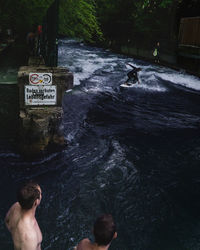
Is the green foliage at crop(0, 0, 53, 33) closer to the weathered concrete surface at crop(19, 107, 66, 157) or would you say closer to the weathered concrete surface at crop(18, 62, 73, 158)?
the weathered concrete surface at crop(18, 62, 73, 158)

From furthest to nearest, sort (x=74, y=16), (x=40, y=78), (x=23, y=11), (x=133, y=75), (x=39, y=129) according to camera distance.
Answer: (x=133, y=75), (x=23, y=11), (x=74, y=16), (x=39, y=129), (x=40, y=78)

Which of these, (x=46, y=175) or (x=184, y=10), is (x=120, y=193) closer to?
(x=46, y=175)

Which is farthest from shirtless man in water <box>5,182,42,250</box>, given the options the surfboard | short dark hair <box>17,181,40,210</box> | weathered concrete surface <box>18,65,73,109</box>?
the surfboard

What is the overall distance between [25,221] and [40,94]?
13.2 feet

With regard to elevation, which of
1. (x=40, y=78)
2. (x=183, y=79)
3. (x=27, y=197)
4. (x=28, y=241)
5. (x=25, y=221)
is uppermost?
(x=40, y=78)

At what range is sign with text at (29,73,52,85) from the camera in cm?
648

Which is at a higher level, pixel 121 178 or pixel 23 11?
pixel 23 11

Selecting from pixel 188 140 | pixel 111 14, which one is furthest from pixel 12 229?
pixel 111 14

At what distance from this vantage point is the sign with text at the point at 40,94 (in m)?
6.55

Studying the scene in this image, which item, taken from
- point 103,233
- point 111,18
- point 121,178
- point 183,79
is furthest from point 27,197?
point 111,18

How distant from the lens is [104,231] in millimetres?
2918

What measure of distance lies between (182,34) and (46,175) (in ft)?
69.4

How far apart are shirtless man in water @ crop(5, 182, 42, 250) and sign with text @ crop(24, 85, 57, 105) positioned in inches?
142

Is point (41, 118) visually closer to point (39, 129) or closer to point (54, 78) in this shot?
point (39, 129)
